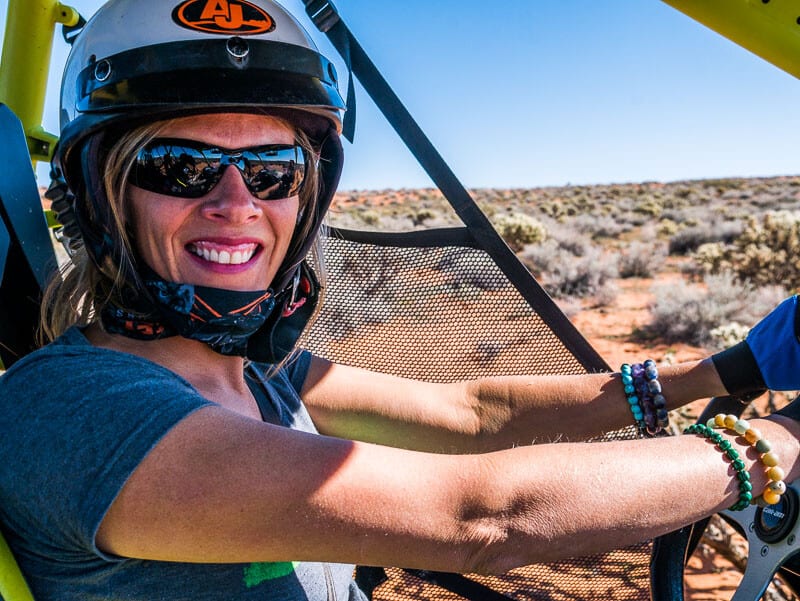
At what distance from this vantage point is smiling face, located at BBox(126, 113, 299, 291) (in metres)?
1.50

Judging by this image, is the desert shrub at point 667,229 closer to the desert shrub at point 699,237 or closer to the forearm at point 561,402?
the desert shrub at point 699,237

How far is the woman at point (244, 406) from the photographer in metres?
1.05

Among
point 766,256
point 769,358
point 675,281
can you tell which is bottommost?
point 675,281

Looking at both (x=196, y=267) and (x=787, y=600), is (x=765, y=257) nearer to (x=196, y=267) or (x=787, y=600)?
(x=787, y=600)

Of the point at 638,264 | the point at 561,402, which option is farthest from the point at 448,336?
the point at 638,264

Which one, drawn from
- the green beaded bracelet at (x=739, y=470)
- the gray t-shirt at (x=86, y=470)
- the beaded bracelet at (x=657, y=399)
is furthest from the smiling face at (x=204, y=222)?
the beaded bracelet at (x=657, y=399)

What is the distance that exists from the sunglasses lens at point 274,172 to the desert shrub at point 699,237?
1681cm

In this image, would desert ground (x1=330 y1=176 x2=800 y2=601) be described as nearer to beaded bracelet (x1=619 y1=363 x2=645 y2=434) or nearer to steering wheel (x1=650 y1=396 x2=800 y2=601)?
beaded bracelet (x1=619 y1=363 x2=645 y2=434)

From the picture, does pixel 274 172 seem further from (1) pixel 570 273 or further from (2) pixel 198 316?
(1) pixel 570 273

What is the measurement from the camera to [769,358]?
1820mm

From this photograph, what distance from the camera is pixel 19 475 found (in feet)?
3.53

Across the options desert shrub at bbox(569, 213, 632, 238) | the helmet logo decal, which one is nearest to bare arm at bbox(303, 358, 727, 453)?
the helmet logo decal

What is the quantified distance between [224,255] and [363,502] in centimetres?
69

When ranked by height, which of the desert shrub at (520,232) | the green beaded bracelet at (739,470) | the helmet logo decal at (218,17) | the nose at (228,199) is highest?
the helmet logo decal at (218,17)
